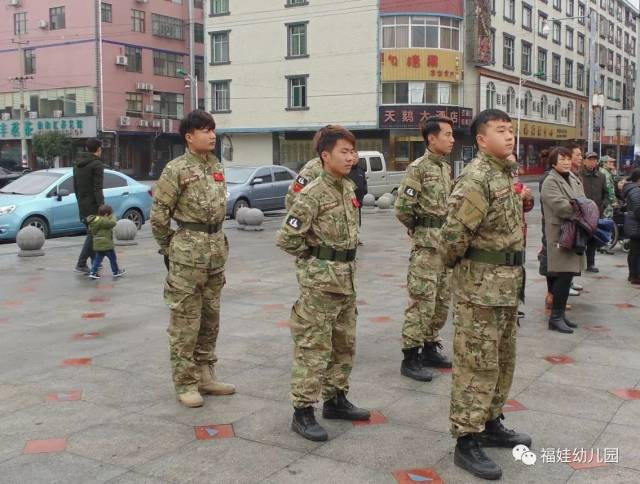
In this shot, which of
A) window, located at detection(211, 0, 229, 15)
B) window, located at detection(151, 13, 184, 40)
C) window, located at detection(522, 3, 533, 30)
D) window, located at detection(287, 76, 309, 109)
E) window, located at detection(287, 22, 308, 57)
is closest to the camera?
window, located at detection(287, 22, 308, 57)

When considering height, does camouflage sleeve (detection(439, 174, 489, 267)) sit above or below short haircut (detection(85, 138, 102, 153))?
below

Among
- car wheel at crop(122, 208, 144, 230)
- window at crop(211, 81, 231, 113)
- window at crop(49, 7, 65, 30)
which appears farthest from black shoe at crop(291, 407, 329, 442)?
window at crop(49, 7, 65, 30)

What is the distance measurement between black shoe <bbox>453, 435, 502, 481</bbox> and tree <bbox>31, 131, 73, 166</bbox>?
41.9 metres

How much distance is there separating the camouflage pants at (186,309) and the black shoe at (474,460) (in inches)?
69.7

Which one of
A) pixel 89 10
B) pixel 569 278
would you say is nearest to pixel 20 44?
pixel 89 10

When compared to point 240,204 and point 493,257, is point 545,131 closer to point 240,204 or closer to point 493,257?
point 240,204

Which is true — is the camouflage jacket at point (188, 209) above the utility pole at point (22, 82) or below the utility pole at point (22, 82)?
below

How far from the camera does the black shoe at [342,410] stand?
4219 mm

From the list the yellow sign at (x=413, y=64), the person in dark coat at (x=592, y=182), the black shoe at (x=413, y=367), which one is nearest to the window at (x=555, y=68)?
the yellow sign at (x=413, y=64)

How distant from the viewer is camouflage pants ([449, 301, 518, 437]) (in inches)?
140

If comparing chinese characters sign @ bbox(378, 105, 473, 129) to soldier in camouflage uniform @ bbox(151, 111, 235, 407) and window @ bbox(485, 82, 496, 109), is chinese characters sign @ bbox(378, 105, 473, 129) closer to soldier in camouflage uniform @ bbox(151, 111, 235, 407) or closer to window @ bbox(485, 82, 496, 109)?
window @ bbox(485, 82, 496, 109)

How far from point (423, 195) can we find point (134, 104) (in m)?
41.5

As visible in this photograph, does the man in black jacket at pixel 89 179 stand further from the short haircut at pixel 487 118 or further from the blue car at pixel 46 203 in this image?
the short haircut at pixel 487 118

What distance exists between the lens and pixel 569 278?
21.5 feet
